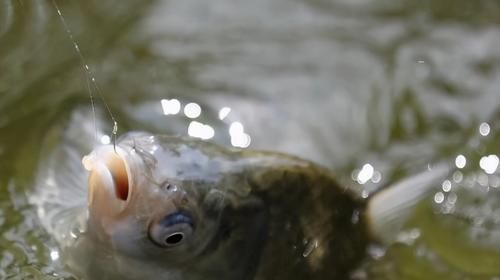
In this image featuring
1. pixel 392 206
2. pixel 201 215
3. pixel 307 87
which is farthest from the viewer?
pixel 307 87

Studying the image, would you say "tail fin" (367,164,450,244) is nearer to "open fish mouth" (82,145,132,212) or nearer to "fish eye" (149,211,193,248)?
"fish eye" (149,211,193,248)

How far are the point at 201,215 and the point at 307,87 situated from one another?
5.36 ft

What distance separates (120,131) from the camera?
309cm

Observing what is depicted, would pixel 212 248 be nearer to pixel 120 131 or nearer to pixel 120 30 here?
pixel 120 131

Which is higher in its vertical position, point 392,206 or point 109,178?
point 392,206

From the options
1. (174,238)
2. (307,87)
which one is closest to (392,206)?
(174,238)

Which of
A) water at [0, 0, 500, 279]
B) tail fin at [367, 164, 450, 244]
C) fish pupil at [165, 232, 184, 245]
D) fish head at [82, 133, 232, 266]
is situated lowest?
fish pupil at [165, 232, 184, 245]

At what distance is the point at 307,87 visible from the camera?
3.61m

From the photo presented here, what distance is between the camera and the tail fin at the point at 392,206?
2.53 m

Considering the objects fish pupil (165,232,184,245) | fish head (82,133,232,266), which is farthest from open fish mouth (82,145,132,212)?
fish pupil (165,232,184,245)

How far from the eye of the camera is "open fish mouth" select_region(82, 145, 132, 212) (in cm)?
194

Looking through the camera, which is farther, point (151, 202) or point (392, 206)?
point (392, 206)

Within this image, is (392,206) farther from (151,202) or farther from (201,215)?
(151,202)

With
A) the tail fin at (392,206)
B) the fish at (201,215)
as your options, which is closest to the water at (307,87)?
the tail fin at (392,206)
